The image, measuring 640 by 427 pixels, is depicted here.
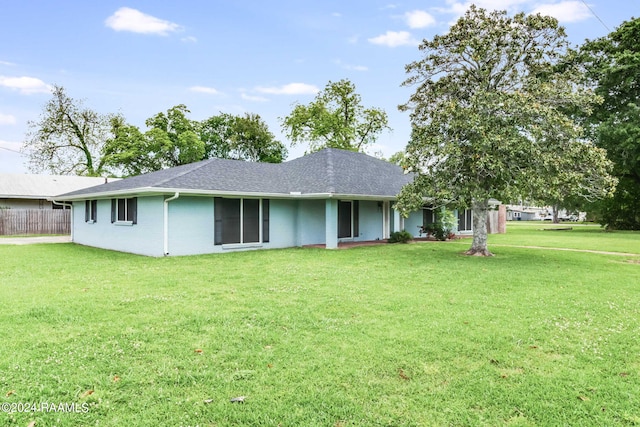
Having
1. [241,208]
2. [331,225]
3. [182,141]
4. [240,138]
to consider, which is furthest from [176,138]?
[331,225]

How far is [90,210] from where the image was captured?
1741 cm

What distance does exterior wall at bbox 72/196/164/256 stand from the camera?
41.1 feet

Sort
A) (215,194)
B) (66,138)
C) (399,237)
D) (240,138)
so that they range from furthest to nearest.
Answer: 1. (240,138)
2. (66,138)
3. (399,237)
4. (215,194)

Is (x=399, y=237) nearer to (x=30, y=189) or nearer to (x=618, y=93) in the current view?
(x=618, y=93)

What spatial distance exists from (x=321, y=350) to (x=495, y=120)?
9.81 m

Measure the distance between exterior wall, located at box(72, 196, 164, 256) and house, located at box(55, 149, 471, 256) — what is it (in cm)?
3

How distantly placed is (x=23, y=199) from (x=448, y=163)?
1050 inches

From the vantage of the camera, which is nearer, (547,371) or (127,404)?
(127,404)

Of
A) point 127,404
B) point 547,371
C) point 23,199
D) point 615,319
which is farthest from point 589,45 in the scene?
point 23,199

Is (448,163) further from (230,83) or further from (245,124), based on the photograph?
(245,124)

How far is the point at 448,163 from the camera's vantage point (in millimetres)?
11734

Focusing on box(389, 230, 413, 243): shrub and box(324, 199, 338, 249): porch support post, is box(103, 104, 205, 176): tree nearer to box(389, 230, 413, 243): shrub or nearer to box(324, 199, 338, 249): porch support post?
box(324, 199, 338, 249): porch support post

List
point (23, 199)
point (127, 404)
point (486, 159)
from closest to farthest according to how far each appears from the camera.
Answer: point (127, 404) → point (486, 159) → point (23, 199)

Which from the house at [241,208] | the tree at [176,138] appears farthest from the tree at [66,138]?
the house at [241,208]
